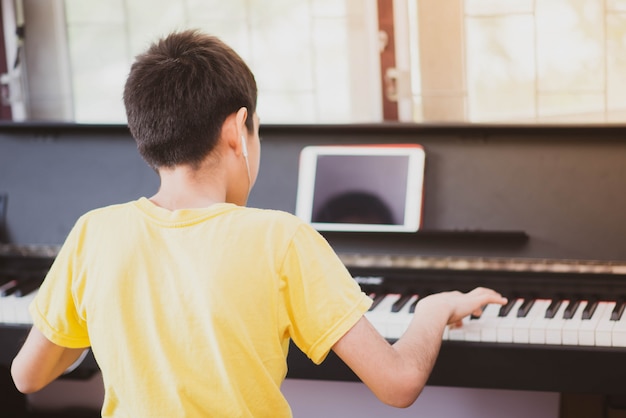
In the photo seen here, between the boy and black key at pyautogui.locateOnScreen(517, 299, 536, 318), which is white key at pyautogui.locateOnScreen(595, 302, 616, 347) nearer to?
black key at pyautogui.locateOnScreen(517, 299, 536, 318)

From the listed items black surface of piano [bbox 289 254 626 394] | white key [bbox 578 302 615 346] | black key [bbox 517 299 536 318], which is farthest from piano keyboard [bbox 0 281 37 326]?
white key [bbox 578 302 615 346]

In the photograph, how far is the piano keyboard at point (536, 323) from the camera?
1.77 metres

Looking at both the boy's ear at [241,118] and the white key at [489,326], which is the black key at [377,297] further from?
the boy's ear at [241,118]

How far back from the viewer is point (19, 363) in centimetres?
141

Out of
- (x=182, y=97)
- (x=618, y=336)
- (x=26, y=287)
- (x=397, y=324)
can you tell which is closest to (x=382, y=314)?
(x=397, y=324)

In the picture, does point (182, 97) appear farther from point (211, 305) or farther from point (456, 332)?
point (456, 332)

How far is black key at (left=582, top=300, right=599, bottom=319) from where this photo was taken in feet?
6.03

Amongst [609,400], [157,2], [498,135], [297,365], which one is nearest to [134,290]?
[297,365]

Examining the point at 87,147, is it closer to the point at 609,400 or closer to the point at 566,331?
the point at 566,331

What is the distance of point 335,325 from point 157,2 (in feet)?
7.00

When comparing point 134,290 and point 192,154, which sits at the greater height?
point 192,154

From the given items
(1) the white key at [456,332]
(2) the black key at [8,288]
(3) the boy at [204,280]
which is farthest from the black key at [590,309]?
(2) the black key at [8,288]

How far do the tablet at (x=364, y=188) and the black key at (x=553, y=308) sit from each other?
1.31ft

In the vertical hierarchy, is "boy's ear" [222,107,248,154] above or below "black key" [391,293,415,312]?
above
